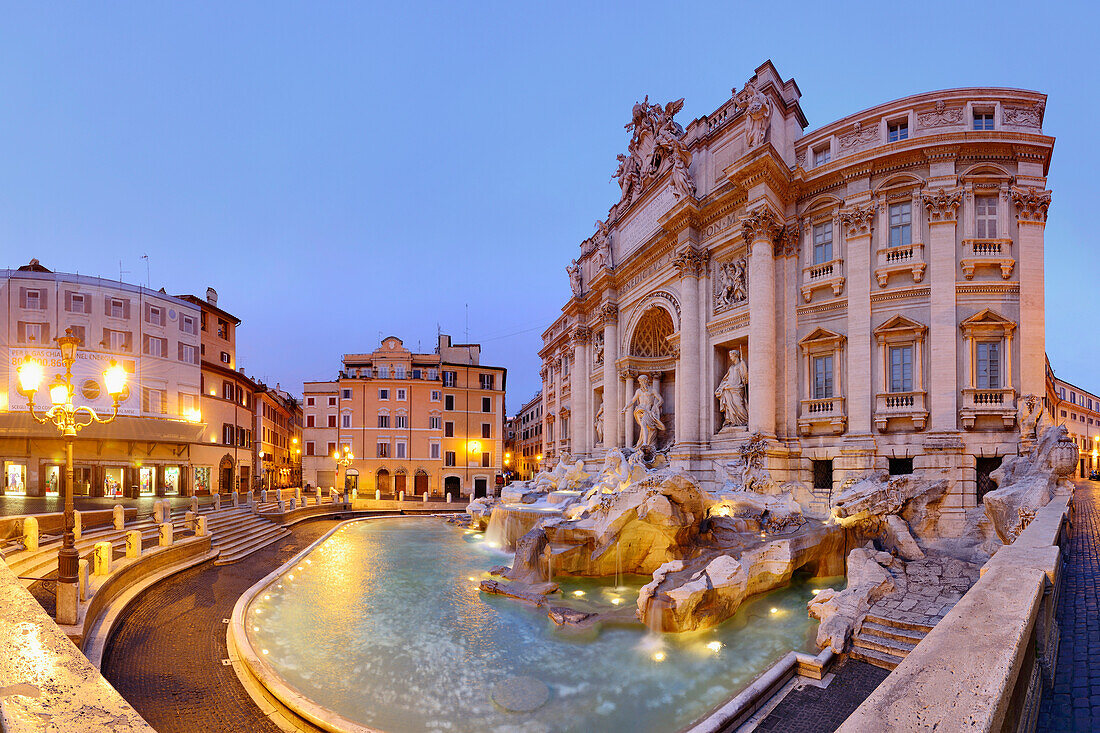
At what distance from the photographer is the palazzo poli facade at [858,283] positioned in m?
16.8

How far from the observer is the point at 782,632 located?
1107 cm

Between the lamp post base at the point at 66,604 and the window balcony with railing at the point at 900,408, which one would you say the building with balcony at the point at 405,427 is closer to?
the window balcony with railing at the point at 900,408

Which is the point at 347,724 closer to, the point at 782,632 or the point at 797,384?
the point at 782,632

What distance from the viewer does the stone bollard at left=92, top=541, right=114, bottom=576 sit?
38.2 feet

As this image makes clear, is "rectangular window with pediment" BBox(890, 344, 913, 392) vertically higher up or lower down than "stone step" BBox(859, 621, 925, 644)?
higher up

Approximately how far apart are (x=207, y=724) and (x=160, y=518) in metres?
13.7

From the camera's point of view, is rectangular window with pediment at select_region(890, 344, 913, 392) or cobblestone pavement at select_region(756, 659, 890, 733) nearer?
cobblestone pavement at select_region(756, 659, 890, 733)

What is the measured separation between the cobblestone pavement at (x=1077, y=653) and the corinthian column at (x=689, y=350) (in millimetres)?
13899

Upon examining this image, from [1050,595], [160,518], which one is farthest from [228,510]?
[1050,595]

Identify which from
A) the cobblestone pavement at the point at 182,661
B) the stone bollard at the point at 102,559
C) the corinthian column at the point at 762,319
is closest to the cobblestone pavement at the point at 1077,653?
the cobblestone pavement at the point at 182,661

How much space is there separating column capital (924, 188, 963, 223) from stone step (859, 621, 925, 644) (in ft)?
44.4

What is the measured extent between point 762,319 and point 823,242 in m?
3.67

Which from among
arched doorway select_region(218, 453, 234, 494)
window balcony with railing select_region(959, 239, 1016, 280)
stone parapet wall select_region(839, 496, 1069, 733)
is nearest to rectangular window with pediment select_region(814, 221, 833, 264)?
window balcony with railing select_region(959, 239, 1016, 280)

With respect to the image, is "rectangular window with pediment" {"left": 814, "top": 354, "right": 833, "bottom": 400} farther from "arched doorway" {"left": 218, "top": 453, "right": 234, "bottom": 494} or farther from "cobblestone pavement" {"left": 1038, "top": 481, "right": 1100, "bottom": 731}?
"arched doorway" {"left": 218, "top": 453, "right": 234, "bottom": 494}
